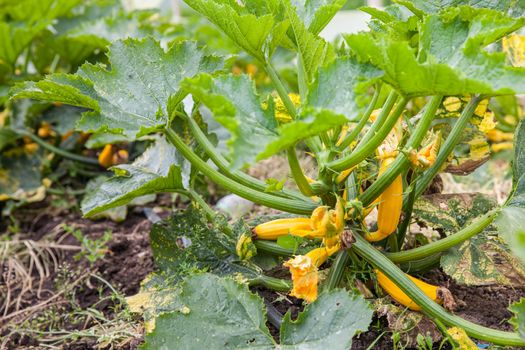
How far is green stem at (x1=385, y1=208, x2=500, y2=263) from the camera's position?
152 centimetres

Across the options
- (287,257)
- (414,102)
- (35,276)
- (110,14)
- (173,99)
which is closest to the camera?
(173,99)

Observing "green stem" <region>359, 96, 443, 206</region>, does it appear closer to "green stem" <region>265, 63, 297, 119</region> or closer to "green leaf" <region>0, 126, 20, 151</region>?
"green stem" <region>265, 63, 297, 119</region>

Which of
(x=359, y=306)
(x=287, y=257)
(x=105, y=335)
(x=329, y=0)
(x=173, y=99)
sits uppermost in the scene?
(x=329, y=0)

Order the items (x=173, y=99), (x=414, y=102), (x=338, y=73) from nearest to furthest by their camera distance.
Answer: (x=338, y=73), (x=173, y=99), (x=414, y=102)

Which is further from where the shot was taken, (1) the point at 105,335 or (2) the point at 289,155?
(1) the point at 105,335

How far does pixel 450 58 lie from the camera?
1343 mm

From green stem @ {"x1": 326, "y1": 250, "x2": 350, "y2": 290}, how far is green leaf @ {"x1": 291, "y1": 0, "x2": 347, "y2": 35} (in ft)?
1.72

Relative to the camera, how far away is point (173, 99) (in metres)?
1.56

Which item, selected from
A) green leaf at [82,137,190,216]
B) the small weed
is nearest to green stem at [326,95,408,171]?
green leaf at [82,137,190,216]

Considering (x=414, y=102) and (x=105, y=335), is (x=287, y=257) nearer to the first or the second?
(x=105, y=335)

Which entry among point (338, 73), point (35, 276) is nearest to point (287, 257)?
point (338, 73)

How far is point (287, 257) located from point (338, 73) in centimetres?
56

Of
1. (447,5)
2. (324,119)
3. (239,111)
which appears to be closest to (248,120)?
(239,111)

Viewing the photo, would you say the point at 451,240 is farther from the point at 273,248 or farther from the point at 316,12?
the point at 316,12
